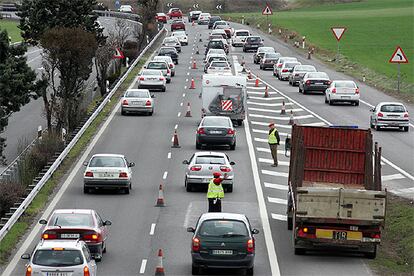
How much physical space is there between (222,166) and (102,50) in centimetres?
3455

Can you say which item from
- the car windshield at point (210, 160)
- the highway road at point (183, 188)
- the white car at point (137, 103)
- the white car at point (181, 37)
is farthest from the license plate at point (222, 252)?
the white car at point (181, 37)

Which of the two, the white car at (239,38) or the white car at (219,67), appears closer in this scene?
the white car at (219,67)

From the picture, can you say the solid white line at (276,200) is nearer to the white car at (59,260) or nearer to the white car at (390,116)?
the white car at (59,260)

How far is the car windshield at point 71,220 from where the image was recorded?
88.3ft

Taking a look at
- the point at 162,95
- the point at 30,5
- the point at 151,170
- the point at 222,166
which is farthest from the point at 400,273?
the point at 30,5

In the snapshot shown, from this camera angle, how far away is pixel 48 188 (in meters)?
38.6

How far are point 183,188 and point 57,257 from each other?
16744 mm

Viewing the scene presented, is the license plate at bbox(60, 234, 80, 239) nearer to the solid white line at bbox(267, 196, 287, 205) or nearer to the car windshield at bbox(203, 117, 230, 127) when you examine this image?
the solid white line at bbox(267, 196, 287, 205)

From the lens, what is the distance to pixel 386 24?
12912 centimetres

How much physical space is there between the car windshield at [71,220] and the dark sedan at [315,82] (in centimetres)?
4306

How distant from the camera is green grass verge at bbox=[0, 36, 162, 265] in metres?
29.9

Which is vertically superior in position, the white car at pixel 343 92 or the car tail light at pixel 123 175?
the car tail light at pixel 123 175

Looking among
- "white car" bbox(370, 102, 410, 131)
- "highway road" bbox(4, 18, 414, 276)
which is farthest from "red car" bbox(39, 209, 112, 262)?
"white car" bbox(370, 102, 410, 131)

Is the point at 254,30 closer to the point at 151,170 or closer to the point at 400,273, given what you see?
the point at 151,170
